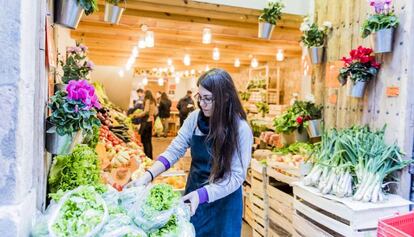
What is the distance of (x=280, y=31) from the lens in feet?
18.3

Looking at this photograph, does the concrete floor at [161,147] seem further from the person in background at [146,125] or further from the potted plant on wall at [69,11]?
the potted plant on wall at [69,11]

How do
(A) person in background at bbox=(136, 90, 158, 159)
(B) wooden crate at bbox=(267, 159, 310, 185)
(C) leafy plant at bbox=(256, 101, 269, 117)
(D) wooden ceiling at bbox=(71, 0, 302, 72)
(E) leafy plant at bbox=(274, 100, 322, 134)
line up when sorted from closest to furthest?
1. (B) wooden crate at bbox=(267, 159, 310, 185)
2. (E) leafy plant at bbox=(274, 100, 322, 134)
3. (D) wooden ceiling at bbox=(71, 0, 302, 72)
4. (A) person in background at bbox=(136, 90, 158, 159)
5. (C) leafy plant at bbox=(256, 101, 269, 117)

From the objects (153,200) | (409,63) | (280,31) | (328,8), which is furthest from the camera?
(280,31)

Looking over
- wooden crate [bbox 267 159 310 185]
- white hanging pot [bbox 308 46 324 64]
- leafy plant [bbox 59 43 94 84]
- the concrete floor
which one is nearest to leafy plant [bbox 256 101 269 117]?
the concrete floor

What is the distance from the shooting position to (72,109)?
1.34 meters

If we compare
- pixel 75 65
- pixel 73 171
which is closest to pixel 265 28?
pixel 75 65

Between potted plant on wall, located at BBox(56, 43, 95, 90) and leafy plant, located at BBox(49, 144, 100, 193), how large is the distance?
37cm

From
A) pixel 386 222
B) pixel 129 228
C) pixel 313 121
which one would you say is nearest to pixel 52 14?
pixel 129 228

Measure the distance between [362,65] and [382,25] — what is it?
0.34m

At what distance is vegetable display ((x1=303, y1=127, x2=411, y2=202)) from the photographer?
2.31m

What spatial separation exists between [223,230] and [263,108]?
19.4 ft

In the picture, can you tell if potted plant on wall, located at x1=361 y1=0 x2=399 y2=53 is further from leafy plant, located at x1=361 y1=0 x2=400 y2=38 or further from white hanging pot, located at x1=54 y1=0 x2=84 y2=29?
white hanging pot, located at x1=54 y1=0 x2=84 y2=29

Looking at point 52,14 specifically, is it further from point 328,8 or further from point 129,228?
point 328,8

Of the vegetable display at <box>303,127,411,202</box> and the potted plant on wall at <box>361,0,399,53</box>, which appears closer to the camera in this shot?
the vegetable display at <box>303,127,411,202</box>
